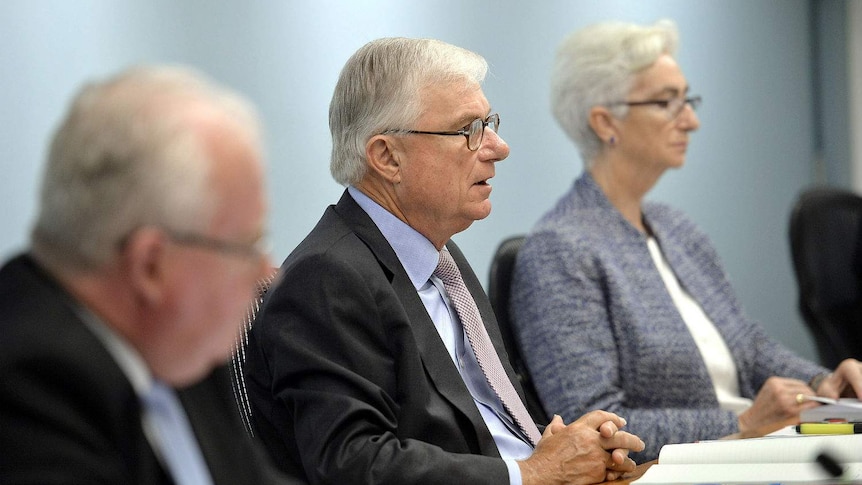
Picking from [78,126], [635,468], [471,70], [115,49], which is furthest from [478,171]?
[78,126]

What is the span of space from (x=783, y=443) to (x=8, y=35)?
164 cm

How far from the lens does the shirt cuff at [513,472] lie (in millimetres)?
1729

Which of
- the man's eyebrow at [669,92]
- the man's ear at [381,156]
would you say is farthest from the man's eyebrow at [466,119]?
the man's eyebrow at [669,92]

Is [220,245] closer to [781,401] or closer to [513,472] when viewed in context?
[513,472]

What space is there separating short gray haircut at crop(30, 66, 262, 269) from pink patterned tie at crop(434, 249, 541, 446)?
1.04 meters

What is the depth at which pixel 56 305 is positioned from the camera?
100cm

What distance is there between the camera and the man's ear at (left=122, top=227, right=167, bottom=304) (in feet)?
3.28

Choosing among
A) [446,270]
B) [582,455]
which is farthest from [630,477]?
[446,270]

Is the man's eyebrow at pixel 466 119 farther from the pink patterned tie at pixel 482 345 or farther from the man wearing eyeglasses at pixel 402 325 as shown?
the pink patterned tie at pixel 482 345

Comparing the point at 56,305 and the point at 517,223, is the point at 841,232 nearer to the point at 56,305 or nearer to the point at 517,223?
the point at 517,223

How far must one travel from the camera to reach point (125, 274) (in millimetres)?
1013

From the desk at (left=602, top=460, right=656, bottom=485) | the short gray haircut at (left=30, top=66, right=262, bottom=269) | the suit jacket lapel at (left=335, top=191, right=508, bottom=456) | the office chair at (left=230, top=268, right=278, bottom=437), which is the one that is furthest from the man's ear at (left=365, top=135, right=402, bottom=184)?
the short gray haircut at (left=30, top=66, right=262, bottom=269)

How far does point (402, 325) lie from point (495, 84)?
1.82 meters

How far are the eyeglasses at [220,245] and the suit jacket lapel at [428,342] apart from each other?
79 centimetres
